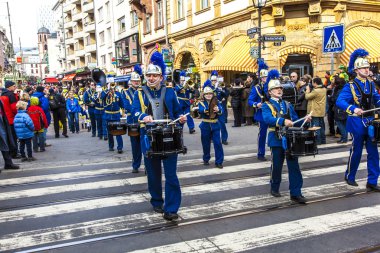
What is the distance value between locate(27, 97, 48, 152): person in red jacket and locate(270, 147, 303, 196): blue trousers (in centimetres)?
774

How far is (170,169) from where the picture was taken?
5.30m

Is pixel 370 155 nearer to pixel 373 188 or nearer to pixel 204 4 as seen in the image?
pixel 373 188

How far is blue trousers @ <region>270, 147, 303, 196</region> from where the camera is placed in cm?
595

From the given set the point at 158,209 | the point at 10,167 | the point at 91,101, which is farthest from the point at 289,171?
the point at 91,101

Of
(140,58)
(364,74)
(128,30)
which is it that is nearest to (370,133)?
(364,74)

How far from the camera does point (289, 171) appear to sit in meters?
6.01

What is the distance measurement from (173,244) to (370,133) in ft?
12.3

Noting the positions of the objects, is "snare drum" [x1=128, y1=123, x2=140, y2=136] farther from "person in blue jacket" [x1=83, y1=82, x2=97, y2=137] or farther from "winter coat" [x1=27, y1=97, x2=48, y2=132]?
"person in blue jacket" [x1=83, y1=82, x2=97, y2=137]

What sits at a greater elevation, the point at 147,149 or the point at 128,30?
the point at 128,30

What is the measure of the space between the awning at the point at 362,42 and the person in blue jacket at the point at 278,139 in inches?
508

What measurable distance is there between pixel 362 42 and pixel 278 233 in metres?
15.8

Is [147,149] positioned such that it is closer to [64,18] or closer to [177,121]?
[177,121]

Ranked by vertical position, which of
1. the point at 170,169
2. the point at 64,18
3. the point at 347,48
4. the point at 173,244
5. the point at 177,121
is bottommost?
the point at 173,244

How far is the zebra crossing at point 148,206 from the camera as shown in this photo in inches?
185
